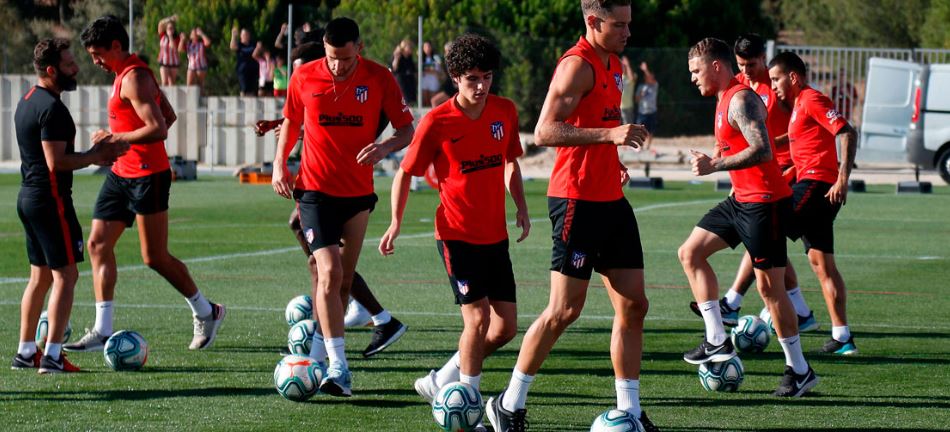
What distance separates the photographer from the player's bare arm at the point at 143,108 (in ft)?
31.1

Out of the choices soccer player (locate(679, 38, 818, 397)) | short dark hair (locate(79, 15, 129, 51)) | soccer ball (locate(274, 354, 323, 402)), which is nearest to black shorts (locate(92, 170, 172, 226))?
short dark hair (locate(79, 15, 129, 51))

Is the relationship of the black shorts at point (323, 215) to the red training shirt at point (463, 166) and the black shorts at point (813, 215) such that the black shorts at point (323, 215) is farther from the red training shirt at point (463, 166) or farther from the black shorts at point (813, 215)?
the black shorts at point (813, 215)

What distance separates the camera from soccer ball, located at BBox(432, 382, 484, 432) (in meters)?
7.43

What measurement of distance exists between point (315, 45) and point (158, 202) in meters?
1.51

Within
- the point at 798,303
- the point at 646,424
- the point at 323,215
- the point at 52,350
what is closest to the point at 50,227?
the point at 52,350

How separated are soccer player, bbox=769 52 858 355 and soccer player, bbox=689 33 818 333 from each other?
13cm

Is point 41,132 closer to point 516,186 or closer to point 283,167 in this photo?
point 283,167

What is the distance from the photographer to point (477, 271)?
7777 millimetres

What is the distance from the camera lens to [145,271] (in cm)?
1497

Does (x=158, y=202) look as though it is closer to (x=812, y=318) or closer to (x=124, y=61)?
(x=124, y=61)

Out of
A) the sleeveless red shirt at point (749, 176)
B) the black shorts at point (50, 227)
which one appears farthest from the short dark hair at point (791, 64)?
the black shorts at point (50, 227)

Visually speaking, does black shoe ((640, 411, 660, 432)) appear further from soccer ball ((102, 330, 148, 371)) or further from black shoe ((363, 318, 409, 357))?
soccer ball ((102, 330, 148, 371))

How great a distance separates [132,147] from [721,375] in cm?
421

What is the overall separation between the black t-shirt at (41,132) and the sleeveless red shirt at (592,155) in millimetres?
3351
